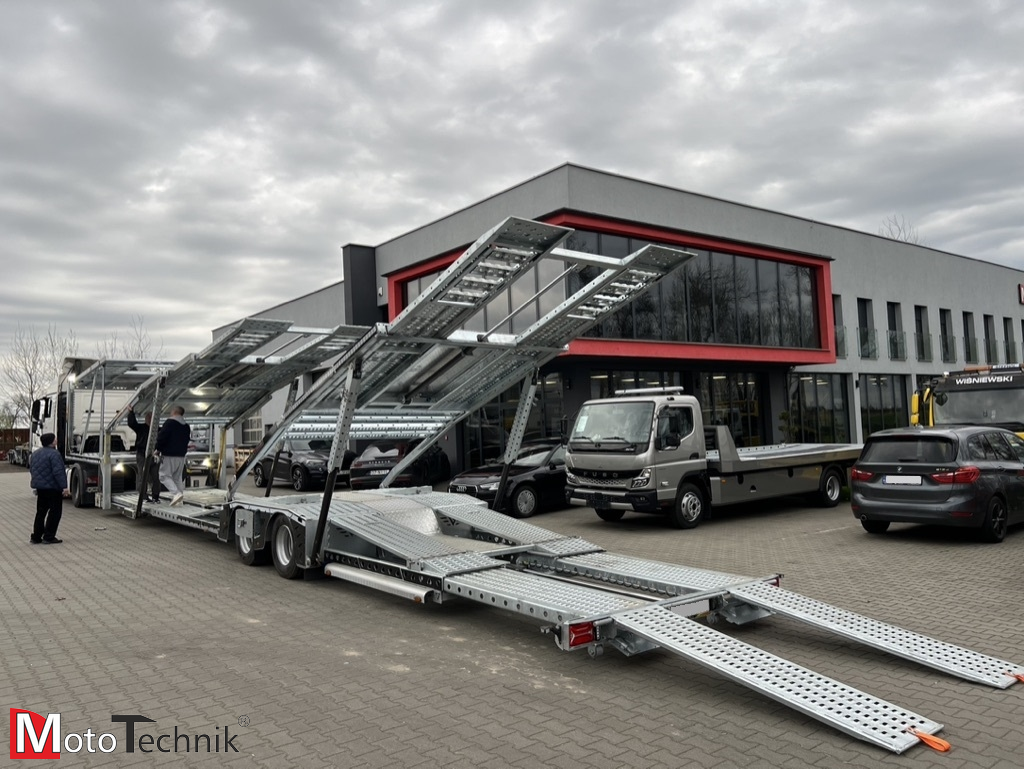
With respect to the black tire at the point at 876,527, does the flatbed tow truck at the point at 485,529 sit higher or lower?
higher

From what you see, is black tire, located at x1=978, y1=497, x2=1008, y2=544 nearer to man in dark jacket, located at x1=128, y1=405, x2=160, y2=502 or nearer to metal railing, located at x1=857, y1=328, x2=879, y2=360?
man in dark jacket, located at x1=128, y1=405, x2=160, y2=502

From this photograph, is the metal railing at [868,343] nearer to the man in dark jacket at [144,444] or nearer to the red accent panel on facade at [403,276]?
the red accent panel on facade at [403,276]

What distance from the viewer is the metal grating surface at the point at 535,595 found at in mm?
5266

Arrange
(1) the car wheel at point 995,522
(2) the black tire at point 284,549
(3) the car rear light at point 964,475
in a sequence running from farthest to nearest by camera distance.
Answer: (1) the car wheel at point 995,522 < (3) the car rear light at point 964,475 < (2) the black tire at point 284,549

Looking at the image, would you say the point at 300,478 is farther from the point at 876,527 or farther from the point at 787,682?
the point at 787,682

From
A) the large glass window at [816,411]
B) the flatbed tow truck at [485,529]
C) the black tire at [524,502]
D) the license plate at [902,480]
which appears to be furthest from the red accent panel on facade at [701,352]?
the flatbed tow truck at [485,529]

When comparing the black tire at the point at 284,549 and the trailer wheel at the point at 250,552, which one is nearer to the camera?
the black tire at the point at 284,549

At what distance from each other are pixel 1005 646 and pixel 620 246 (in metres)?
15.2

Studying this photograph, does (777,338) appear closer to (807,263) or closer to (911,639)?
(807,263)

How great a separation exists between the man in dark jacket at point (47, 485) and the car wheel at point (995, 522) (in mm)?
→ 12765

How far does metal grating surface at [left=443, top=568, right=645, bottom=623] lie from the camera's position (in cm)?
527

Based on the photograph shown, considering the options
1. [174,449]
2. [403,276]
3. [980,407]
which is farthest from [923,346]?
[174,449]

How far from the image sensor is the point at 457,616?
681 cm

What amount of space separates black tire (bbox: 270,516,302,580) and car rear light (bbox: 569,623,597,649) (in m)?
4.30
